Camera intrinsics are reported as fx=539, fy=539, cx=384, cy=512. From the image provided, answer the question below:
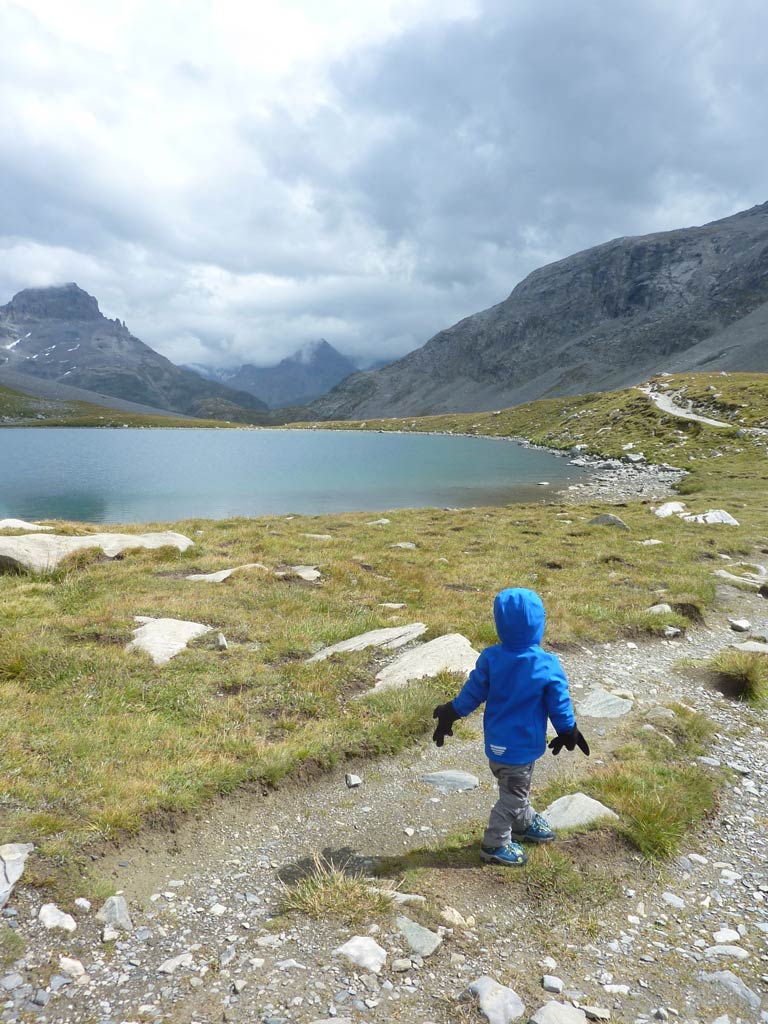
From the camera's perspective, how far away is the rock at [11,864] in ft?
16.6

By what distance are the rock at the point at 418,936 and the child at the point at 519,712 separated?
130 cm

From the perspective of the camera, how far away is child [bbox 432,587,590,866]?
19.9ft

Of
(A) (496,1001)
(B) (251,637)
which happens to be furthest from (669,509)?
(A) (496,1001)

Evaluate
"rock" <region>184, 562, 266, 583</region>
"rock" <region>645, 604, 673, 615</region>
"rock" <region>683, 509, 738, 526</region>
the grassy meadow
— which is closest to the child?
the grassy meadow

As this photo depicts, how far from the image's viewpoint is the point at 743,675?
10.3m

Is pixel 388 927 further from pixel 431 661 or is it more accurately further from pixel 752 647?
pixel 752 647

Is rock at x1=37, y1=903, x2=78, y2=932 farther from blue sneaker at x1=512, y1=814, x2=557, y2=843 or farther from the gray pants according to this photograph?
blue sneaker at x1=512, y1=814, x2=557, y2=843

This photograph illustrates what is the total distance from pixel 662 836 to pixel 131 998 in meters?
5.56

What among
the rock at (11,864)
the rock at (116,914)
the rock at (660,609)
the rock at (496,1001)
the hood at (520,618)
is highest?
the hood at (520,618)

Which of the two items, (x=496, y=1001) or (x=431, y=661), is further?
(x=431, y=661)

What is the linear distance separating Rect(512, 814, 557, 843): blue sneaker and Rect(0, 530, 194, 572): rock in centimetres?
1498

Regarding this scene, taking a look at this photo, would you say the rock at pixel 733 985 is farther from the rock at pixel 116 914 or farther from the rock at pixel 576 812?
the rock at pixel 116 914

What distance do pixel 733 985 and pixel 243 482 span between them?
2349 inches

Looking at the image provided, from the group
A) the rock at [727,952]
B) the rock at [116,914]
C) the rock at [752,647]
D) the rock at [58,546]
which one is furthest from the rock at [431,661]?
the rock at [58,546]
